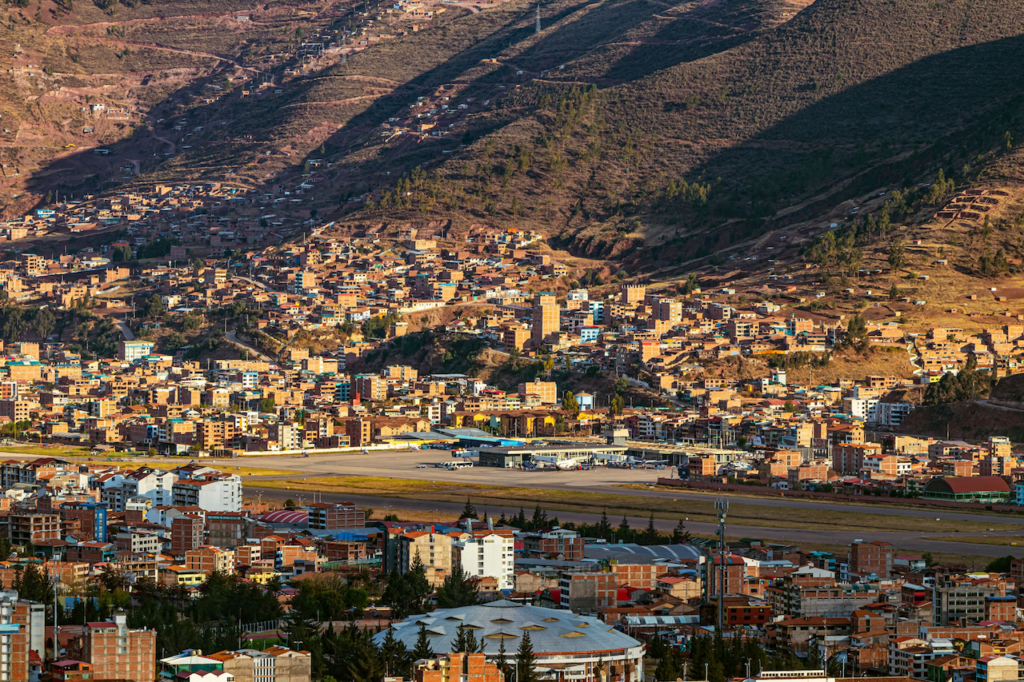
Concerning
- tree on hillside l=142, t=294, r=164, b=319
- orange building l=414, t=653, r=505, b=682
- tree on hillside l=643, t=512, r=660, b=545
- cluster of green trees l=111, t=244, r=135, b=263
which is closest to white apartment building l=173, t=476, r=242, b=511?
tree on hillside l=643, t=512, r=660, b=545

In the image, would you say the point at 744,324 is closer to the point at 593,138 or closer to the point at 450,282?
the point at 450,282

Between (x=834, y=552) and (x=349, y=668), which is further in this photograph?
(x=834, y=552)

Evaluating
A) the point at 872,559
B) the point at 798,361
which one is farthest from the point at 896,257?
the point at 872,559

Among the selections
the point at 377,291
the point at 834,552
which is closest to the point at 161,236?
the point at 377,291

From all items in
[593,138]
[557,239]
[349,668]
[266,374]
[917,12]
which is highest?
[917,12]

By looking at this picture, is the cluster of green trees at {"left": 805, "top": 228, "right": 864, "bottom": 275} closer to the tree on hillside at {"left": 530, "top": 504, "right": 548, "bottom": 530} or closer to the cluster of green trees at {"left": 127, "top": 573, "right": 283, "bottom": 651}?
the tree on hillside at {"left": 530, "top": 504, "right": 548, "bottom": 530}

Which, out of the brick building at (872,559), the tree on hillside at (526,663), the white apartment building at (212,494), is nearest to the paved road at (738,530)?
the white apartment building at (212,494)

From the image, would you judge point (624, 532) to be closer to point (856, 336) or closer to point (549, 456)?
point (549, 456)
